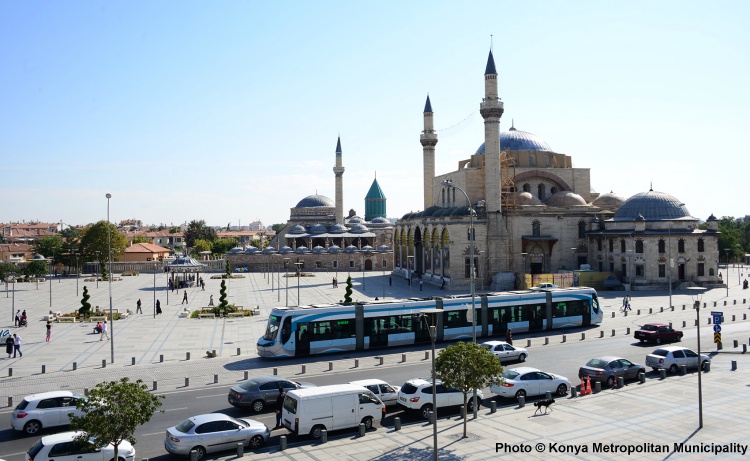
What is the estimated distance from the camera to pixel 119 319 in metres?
40.6

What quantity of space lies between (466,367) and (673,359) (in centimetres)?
1147

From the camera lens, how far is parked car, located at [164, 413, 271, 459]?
48.9 feet

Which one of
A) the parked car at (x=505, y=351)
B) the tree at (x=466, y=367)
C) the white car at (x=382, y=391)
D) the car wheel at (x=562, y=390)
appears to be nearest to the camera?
the tree at (x=466, y=367)

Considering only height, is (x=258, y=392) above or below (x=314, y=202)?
below

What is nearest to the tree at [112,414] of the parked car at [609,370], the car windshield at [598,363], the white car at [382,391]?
the white car at [382,391]

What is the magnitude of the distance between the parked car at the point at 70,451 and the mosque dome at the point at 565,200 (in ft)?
183

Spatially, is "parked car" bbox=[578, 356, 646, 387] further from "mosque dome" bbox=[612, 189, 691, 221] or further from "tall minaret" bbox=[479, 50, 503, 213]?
"mosque dome" bbox=[612, 189, 691, 221]

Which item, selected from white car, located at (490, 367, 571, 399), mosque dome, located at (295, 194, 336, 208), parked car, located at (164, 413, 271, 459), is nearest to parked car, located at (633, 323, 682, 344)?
white car, located at (490, 367, 571, 399)

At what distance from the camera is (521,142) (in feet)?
228

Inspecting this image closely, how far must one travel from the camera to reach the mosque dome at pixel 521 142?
2734 inches

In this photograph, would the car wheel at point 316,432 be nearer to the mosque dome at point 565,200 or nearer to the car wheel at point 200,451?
the car wheel at point 200,451

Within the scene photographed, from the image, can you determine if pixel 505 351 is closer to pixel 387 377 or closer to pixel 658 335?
pixel 387 377

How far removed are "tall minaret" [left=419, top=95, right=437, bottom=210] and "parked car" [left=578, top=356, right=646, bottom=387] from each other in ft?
174

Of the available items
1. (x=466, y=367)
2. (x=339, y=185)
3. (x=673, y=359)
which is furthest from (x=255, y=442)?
(x=339, y=185)
